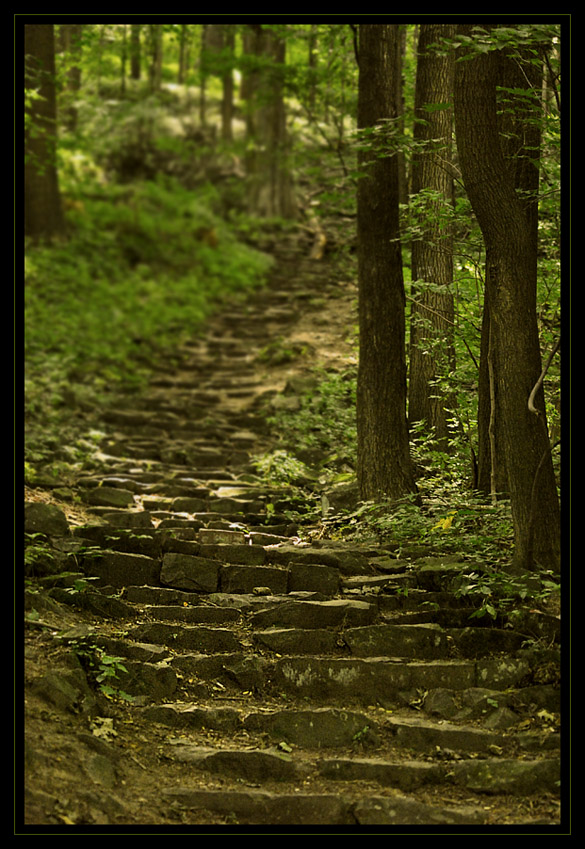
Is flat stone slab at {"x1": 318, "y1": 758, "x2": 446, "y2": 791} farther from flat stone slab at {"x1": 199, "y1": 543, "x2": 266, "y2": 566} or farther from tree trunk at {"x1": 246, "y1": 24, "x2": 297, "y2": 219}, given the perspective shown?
tree trunk at {"x1": 246, "y1": 24, "x2": 297, "y2": 219}

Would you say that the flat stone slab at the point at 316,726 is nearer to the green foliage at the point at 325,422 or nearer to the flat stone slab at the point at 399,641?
the flat stone slab at the point at 399,641

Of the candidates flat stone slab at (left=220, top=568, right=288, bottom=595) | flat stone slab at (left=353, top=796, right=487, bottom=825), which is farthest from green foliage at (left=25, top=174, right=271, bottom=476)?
flat stone slab at (left=353, top=796, right=487, bottom=825)

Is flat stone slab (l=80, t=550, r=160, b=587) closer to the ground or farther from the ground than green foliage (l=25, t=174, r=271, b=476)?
closer to the ground

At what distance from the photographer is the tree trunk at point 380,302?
7.96 metres

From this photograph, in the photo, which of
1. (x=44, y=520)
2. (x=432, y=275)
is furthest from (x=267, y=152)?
(x=44, y=520)

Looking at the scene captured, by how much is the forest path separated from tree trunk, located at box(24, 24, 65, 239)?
11.2m

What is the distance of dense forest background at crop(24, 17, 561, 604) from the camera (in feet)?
19.4

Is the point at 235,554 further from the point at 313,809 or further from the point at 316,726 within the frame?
the point at 313,809

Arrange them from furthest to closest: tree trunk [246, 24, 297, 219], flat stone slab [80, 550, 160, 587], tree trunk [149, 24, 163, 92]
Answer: tree trunk [149, 24, 163, 92], tree trunk [246, 24, 297, 219], flat stone slab [80, 550, 160, 587]

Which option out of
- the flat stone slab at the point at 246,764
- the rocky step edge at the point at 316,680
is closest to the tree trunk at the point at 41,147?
the rocky step edge at the point at 316,680

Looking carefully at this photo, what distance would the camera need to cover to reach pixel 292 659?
544 centimetres

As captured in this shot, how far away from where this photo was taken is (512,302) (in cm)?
587
